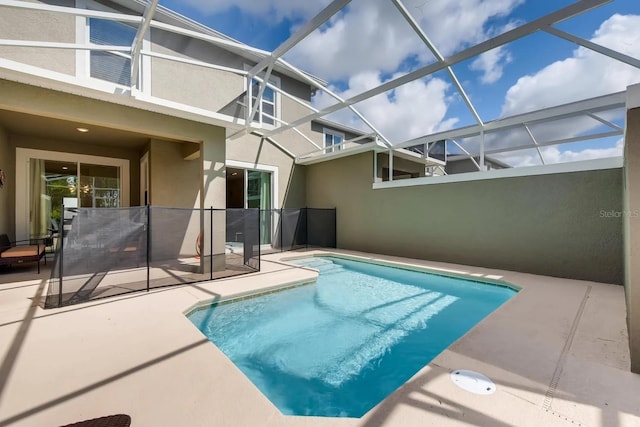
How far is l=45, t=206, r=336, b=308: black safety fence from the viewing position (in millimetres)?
4148

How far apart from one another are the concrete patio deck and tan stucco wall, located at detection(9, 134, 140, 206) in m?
5.24

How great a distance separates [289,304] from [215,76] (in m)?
5.73

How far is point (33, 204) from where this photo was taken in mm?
7203

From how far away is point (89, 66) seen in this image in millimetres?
4957

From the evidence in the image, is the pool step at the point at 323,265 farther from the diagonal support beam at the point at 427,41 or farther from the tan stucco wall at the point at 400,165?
the diagonal support beam at the point at 427,41

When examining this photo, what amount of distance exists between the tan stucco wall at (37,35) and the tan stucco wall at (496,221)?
7757 mm

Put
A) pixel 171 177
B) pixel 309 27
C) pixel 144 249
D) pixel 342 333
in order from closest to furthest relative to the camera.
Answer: pixel 342 333 < pixel 309 27 < pixel 144 249 < pixel 171 177

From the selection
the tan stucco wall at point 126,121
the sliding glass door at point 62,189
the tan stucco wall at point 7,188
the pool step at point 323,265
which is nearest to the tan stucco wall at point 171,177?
the tan stucco wall at point 126,121

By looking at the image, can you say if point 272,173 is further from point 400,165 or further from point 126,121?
point 126,121

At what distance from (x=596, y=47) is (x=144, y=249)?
775 centimetres

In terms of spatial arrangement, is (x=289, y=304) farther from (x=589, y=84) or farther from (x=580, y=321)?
(x=589, y=84)

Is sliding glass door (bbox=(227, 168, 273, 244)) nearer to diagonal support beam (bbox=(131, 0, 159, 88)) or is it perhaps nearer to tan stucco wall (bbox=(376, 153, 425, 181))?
tan stucco wall (bbox=(376, 153, 425, 181))

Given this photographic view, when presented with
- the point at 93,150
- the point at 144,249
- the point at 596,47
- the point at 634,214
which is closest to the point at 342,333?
the point at 634,214

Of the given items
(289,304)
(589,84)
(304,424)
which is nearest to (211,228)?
(289,304)
